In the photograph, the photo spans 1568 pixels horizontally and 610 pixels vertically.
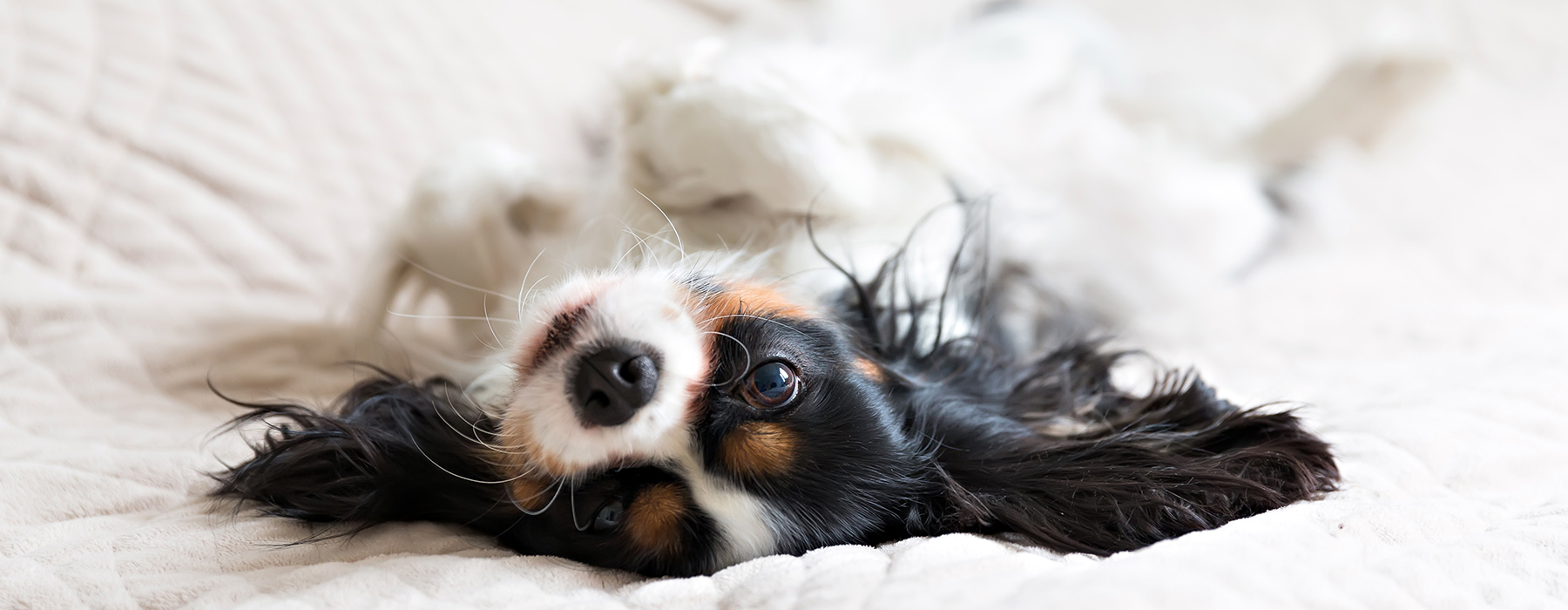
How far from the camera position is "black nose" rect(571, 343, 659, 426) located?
86 centimetres

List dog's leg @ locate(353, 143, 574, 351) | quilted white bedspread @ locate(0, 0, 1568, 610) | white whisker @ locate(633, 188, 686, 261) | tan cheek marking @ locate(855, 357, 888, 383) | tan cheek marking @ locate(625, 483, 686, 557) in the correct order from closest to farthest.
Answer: quilted white bedspread @ locate(0, 0, 1568, 610), tan cheek marking @ locate(625, 483, 686, 557), tan cheek marking @ locate(855, 357, 888, 383), white whisker @ locate(633, 188, 686, 261), dog's leg @ locate(353, 143, 574, 351)

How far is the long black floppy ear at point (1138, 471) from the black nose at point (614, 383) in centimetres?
34

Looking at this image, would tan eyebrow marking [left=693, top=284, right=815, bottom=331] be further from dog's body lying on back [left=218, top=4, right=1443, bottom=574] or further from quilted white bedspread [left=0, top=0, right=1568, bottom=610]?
quilted white bedspread [left=0, top=0, right=1568, bottom=610]

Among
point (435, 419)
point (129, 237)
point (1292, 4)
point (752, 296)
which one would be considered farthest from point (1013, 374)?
point (1292, 4)

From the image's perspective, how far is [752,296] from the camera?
1054mm

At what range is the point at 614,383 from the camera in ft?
2.81

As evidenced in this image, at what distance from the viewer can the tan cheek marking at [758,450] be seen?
89cm

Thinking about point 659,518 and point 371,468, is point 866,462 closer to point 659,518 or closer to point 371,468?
point 659,518

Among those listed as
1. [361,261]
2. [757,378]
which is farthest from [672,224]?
[361,261]

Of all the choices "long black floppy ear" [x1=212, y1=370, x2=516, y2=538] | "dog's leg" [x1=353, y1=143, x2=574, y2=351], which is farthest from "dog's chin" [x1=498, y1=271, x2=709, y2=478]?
"dog's leg" [x1=353, y1=143, x2=574, y2=351]

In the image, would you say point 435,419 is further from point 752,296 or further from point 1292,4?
point 1292,4

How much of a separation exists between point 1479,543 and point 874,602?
538 mm

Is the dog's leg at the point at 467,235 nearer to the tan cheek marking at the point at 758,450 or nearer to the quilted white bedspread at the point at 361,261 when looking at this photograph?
the quilted white bedspread at the point at 361,261

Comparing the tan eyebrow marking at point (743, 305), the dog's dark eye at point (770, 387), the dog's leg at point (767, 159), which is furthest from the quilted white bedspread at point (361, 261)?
the dog's leg at point (767, 159)
